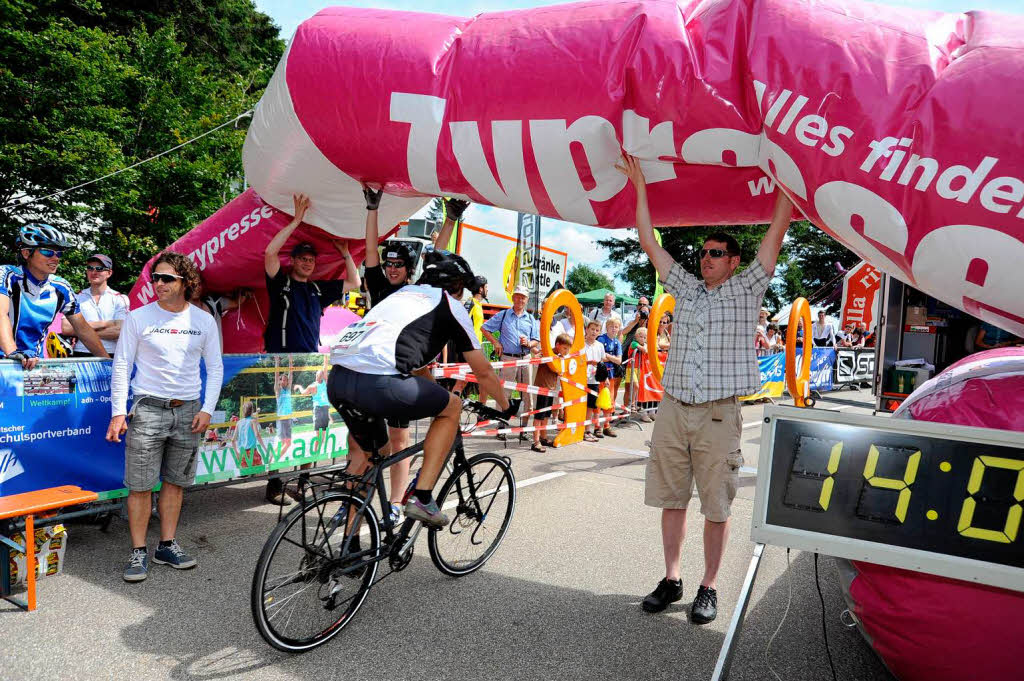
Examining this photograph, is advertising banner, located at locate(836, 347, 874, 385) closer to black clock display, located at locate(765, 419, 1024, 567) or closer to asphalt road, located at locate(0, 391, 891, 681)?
asphalt road, located at locate(0, 391, 891, 681)

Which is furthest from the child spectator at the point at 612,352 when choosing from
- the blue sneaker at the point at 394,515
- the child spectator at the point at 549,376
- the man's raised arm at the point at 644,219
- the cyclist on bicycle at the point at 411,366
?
the cyclist on bicycle at the point at 411,366

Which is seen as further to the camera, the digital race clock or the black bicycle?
the black bicycle

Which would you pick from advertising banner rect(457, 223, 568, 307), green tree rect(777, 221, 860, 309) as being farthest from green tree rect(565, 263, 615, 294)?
advertising banner rect(457, 223, 568, 307)

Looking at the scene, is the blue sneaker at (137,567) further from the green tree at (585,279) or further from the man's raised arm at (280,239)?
the green tree at (585,279)

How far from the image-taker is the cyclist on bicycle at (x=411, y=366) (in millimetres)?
3391

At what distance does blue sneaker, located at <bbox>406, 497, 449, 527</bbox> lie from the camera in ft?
11.6

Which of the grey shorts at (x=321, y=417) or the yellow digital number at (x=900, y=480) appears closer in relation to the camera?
the yellow digital number at (x=900, y=480)

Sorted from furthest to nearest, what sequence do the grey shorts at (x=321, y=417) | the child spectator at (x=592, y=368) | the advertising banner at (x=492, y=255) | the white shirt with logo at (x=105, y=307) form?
the advertising banner at (x=492, y=255) < the child spectator at (x=592, y=368) < the white shirt with logo at (x=105, y=307) < the grey shorts at (x=321, y=417)

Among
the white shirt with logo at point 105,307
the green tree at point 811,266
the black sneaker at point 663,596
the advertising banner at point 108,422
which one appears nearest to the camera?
the black sneaker at point 663,596

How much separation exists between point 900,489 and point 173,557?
3911 millimetres

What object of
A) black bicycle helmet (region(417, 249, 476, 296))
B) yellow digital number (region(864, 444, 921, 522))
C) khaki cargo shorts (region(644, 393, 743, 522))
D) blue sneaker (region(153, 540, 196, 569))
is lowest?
blue sneaker (region(153, 540, 196, 569))

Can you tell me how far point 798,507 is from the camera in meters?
2.44

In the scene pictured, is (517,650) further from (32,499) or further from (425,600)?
(32,499)

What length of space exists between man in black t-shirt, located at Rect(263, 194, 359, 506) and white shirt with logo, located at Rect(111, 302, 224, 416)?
117 cm
